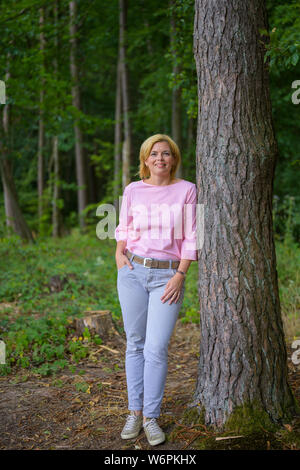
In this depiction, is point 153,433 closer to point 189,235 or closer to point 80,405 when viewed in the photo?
point 80,405

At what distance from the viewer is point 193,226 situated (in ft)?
10.3

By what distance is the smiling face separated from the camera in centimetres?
323

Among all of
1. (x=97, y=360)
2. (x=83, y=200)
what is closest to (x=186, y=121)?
(x=83, y=200)

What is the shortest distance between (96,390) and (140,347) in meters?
0.98

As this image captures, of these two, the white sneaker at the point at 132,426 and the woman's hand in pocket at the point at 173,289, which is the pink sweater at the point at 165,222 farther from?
the white sneaker at the point at 132,426

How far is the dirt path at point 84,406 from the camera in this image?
10.1 ft

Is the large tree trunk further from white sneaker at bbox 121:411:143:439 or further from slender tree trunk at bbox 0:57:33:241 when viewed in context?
slender tree trunk at bbox 0:57:33:241

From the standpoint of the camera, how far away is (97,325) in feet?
17.5

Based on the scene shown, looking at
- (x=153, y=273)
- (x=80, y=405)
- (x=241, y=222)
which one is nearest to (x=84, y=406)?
(x=80, y=405)

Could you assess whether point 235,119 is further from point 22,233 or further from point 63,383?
point 22,233

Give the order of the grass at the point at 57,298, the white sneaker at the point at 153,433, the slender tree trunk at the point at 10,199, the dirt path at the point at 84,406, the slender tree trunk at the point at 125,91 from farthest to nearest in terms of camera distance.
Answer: the slender tree trunk at the point at 10,199 → the slender tree trunk at the point at 125,91 → the grass at the point at 57,298 → the dirt path at the point at 84,406 → the white sneaker at the point at 153,433

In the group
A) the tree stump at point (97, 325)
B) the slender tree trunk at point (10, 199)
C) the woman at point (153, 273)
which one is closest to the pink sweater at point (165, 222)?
the woman at point (153, 273)

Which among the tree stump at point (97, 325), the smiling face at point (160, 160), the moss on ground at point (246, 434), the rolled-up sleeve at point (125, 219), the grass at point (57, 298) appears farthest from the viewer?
the tree stump at point (97, 325)

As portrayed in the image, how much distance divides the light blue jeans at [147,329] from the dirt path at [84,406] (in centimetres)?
26
